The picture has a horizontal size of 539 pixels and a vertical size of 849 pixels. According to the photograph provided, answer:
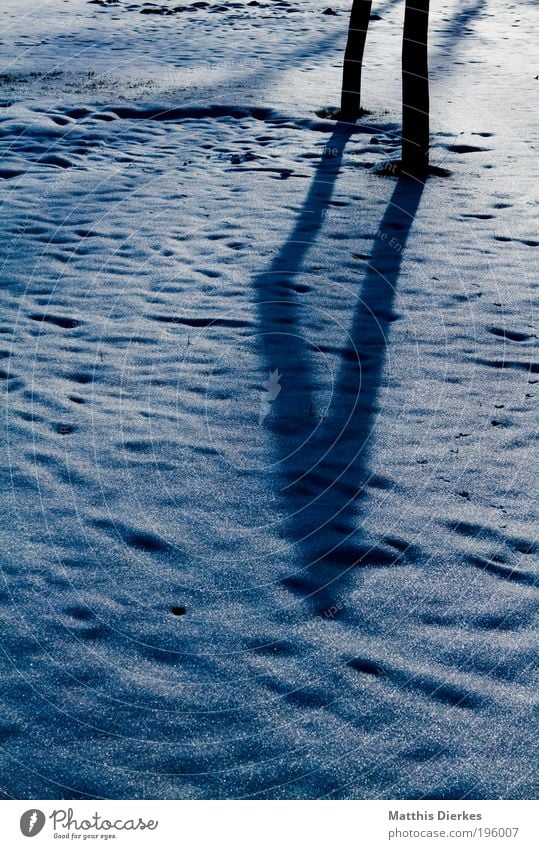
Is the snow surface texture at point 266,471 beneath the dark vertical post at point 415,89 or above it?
beneath

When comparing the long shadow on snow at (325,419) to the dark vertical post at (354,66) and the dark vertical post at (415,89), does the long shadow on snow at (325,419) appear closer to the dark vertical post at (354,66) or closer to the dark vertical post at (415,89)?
the dark vertical post at (415,89)

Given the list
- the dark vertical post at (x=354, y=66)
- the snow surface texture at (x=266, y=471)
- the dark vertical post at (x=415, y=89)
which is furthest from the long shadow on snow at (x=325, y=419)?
the dark vertical post at (x=354, y=66)

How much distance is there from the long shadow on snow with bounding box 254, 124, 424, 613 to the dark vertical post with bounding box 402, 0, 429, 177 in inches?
72.6

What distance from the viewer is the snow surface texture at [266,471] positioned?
359 centimetres

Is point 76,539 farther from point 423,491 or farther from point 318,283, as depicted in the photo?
point 318,283

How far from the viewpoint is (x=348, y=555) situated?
4602mm

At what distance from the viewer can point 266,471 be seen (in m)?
5.27

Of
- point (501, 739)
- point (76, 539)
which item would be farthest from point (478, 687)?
point (76, 539)

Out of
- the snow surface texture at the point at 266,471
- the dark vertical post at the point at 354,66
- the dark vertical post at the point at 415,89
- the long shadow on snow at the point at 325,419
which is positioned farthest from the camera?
the dark vertical post at the point at 354,66

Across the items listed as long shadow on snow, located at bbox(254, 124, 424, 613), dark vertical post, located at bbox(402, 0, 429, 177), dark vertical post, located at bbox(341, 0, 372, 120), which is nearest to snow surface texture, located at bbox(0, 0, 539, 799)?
long shadow on snow, located at bbox(254, 124, 424, 613)

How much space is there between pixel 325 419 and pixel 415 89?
5.91 m

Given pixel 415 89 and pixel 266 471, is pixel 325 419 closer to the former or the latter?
pixel 266 471

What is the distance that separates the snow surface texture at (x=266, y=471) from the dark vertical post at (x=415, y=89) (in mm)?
464

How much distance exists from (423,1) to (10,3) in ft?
57.5
